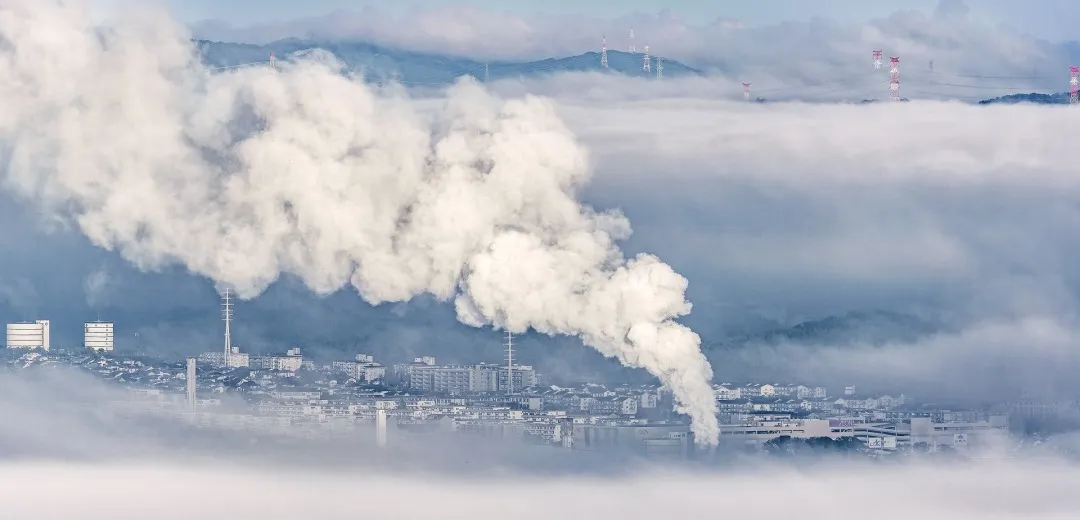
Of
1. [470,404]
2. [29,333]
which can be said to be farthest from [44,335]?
[470,404]

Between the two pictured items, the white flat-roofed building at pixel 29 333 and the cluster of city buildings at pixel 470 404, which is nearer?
the cluster of city buildings at pixel 470 404

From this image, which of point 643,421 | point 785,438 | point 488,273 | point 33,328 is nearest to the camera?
point 488,273

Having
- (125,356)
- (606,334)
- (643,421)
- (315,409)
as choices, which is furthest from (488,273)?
(125,356)

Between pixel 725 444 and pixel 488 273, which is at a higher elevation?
pixel 488 273

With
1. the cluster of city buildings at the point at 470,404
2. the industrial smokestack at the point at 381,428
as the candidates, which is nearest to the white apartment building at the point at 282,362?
the cluster of city buildings at the point at 470,404

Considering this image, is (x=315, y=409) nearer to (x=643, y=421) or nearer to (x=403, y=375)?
(x=403, y=375)

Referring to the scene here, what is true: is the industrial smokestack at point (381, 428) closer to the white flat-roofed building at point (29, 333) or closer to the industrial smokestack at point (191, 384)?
the industrial smokestack at point (191, 384)
